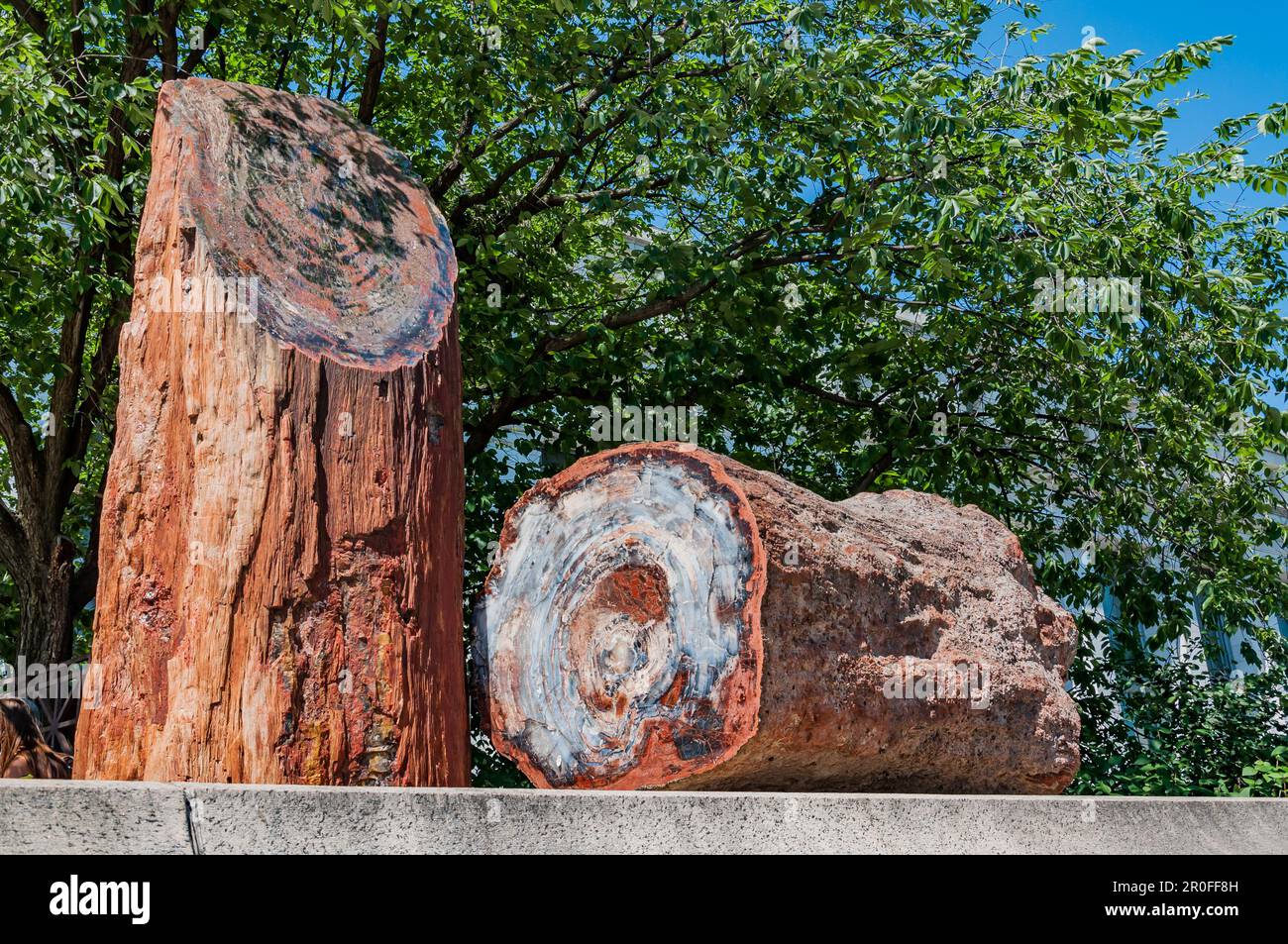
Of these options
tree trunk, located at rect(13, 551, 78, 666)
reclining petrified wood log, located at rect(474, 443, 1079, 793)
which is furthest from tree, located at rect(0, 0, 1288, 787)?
reclining petrified wood log, located at rect(474, 443, 1079, 793)

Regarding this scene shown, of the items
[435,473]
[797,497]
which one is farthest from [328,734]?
[797,497]

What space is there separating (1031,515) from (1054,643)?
458cm

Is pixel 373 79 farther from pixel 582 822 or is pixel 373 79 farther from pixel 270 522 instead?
pixel 582 822

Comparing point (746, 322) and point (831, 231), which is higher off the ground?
point (831, 231)

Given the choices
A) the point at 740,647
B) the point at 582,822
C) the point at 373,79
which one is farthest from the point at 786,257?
the point at 582,822

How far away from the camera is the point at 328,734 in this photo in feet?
9.55

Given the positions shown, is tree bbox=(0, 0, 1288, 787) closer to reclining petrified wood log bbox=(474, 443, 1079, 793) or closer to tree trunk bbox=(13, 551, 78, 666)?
tree trunk bbox=(13, 551, 78, 666)

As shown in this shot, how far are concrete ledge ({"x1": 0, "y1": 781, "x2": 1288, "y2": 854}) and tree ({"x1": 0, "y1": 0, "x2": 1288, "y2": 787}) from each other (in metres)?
3.35

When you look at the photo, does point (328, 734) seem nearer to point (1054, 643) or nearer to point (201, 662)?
point (201, 662)

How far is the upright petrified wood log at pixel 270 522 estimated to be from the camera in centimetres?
288

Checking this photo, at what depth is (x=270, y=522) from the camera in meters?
2.93

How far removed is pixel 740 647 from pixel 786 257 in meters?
4.95

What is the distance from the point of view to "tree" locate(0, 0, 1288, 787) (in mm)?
6105

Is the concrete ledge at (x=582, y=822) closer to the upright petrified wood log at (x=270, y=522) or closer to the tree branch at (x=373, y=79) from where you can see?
the upright petrified wood log at (x=270, y=522)
